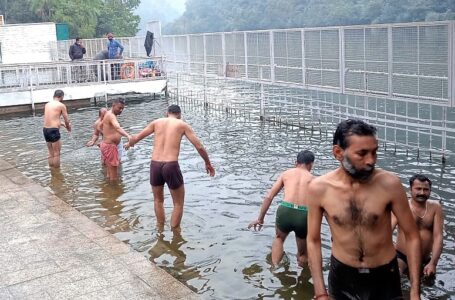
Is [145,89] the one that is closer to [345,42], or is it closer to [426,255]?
[345,42]

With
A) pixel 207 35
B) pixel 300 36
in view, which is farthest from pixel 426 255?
pixel 207 35

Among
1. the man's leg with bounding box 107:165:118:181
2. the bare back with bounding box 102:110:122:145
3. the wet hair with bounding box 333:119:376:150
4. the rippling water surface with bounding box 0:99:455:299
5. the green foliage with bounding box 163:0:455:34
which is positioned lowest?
the rippling water surface with bounding box 0:99:455:299

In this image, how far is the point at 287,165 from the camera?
11.6 metres

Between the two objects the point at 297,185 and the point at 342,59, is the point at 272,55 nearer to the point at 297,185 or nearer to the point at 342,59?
the point at 342,59

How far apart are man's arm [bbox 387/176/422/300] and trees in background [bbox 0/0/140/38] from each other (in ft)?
152

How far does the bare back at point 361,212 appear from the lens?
343 cm

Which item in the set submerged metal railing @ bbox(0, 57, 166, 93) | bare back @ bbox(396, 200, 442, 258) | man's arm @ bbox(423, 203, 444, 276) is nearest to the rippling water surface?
man's arm @ bbox(423, 203, 444, 276)

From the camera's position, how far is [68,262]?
6.33m

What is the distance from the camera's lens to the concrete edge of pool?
554cm

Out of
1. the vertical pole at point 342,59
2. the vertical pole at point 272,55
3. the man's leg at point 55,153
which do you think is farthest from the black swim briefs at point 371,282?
the vertical pole at point 272,55

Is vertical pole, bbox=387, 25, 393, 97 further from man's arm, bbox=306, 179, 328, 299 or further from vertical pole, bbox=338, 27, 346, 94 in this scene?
man's arm, bbox=306, 179, 328, 299

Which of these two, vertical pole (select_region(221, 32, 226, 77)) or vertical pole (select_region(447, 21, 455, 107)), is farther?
vertical pole (select_region(221, 32, 226, 77))

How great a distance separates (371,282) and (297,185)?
2559 millimetres

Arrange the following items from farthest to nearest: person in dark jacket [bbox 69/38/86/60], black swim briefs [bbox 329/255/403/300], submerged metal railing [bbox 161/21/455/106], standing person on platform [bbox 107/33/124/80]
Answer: person in dark jacket [bbox 69/38/86/60] < standing person on platform [bbox 107/33/124/80] < submerged metal railing [bbox 161/21/455/106] < black swim briefs [bbox 329/255/403/300]
